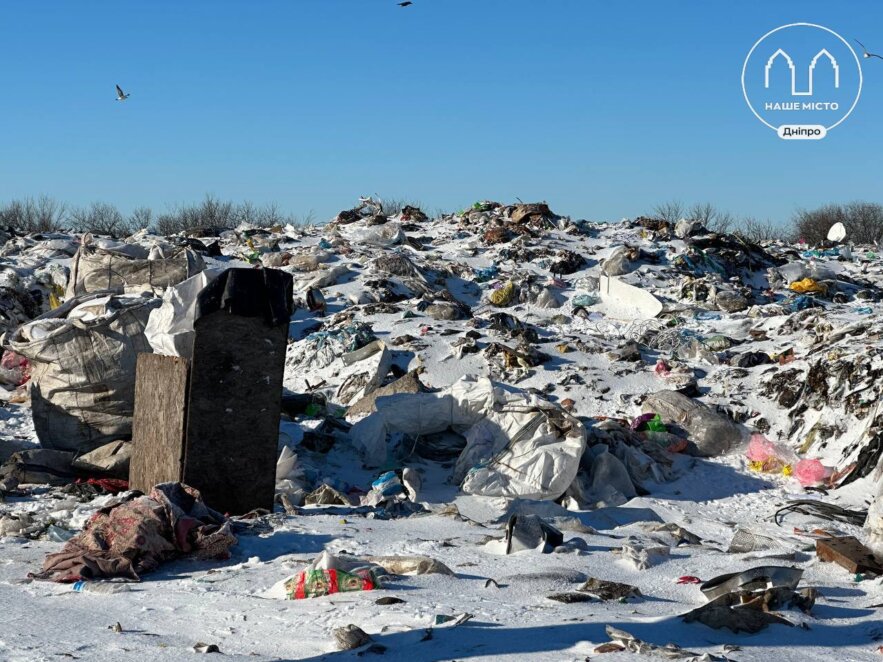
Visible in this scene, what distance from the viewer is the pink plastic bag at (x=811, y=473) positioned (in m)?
6.59

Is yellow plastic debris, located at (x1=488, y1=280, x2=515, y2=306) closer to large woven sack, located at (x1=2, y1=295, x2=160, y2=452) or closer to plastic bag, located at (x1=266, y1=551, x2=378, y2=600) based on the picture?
large woven sack, located at (x1=2, y1=295, x2=160, y2=452)

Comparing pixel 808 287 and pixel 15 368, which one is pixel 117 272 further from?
pixel 808 287

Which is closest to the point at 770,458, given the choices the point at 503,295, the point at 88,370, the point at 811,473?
the point at 811,473

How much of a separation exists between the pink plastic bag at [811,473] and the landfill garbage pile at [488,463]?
0.02 meters

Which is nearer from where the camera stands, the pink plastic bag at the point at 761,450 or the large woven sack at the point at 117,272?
the pink plastic bag at the point at 761,450

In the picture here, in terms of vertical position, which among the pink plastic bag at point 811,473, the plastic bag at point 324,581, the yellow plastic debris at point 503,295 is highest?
the yellow plastic debris at point 503,295

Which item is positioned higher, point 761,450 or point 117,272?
point 117,272

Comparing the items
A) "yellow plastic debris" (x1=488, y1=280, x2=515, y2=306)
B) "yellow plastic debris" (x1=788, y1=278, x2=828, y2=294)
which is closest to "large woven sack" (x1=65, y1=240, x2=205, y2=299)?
"yellow plastic debris" (x1=488, y1=280, x2=515, y2=306)

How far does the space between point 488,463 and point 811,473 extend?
2291mm

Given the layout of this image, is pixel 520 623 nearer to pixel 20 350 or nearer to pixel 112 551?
pixel 112 551

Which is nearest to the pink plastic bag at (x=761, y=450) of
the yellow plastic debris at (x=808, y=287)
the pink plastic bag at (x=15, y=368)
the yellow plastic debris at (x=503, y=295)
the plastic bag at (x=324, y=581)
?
the plastic bag at (x=324, y=581)

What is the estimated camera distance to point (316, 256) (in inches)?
502

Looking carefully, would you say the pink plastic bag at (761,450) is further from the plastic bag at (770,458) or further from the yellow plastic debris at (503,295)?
the yellow plastic debris at (503,295)

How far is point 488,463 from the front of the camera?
6145 millimetres
